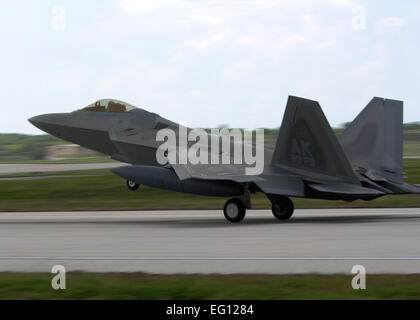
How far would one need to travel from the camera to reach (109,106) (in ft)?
79.0

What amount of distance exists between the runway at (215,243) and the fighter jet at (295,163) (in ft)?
3.08

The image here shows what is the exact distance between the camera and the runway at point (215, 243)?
40.6 ft

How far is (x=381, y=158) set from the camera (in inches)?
878

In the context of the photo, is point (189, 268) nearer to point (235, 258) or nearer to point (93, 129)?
point (235, 258)

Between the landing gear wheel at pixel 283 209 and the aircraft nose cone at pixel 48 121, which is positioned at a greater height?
the aircraft nose cone at pixel 48 121

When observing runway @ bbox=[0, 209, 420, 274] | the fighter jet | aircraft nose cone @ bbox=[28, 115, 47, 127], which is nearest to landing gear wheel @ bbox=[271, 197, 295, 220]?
the fighter jet

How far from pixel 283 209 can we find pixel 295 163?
173cm

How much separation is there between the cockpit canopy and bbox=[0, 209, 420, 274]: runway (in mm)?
3672

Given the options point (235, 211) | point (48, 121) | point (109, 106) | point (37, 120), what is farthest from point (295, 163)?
point (37, 120)

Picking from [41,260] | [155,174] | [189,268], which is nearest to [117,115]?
[155,174]

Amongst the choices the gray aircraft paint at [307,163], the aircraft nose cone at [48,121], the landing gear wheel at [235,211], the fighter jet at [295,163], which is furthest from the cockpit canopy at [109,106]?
the landing gear wheel at [235,211]

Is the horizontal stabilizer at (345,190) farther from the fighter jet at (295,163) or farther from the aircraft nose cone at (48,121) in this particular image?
the aircraft nose cone at (48,121)

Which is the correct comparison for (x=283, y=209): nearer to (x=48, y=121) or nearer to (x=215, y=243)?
(x=215, y=243)

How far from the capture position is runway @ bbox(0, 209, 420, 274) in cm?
1237
